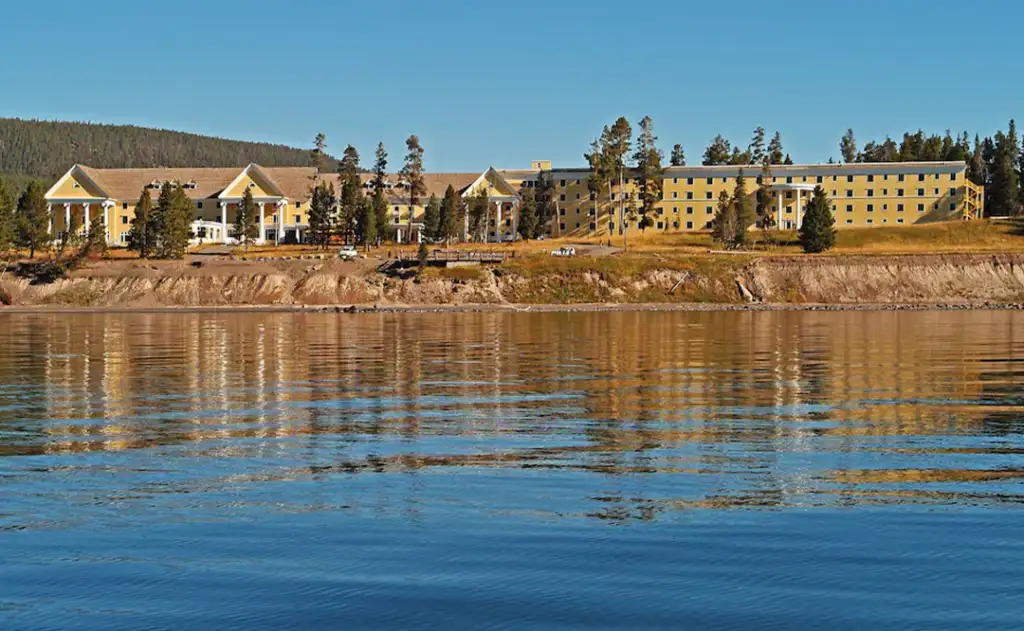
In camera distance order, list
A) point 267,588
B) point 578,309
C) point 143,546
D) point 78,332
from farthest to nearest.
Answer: point 578,309, point 78,332, point 143,546, point 267,588

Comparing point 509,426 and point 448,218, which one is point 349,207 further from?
point 509,426

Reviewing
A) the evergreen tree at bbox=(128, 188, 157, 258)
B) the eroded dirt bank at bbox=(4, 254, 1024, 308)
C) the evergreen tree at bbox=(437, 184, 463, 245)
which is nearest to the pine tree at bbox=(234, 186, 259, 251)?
the evergreen tree at bbox=(128, 188, 157, 258)

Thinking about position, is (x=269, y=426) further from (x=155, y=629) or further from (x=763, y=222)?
(x=763, y=222)

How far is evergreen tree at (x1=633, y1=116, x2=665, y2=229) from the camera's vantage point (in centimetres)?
16238

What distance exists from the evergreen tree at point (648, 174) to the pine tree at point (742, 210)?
1071 centimetres

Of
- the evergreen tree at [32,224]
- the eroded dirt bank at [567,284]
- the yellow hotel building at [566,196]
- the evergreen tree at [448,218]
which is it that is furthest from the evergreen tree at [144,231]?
the evergreen tree at [448,218]

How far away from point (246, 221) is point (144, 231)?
12628mm

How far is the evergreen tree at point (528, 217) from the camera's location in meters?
156

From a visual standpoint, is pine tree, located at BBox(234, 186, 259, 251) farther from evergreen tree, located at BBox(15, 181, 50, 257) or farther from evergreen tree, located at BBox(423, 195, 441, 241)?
evergreen tree, located at BBox(15, 181, 50, 257)

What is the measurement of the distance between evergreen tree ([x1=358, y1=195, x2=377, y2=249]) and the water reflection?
8092cm

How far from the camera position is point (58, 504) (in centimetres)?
1992

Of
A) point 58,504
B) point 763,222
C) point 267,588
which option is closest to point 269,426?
point 58,504

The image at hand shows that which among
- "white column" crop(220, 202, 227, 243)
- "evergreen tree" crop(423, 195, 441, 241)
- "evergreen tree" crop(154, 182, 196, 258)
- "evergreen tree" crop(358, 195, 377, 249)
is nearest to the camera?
"evergreen tree" crop(154, 182, 196, 258)

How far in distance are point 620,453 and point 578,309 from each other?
85741 mm
